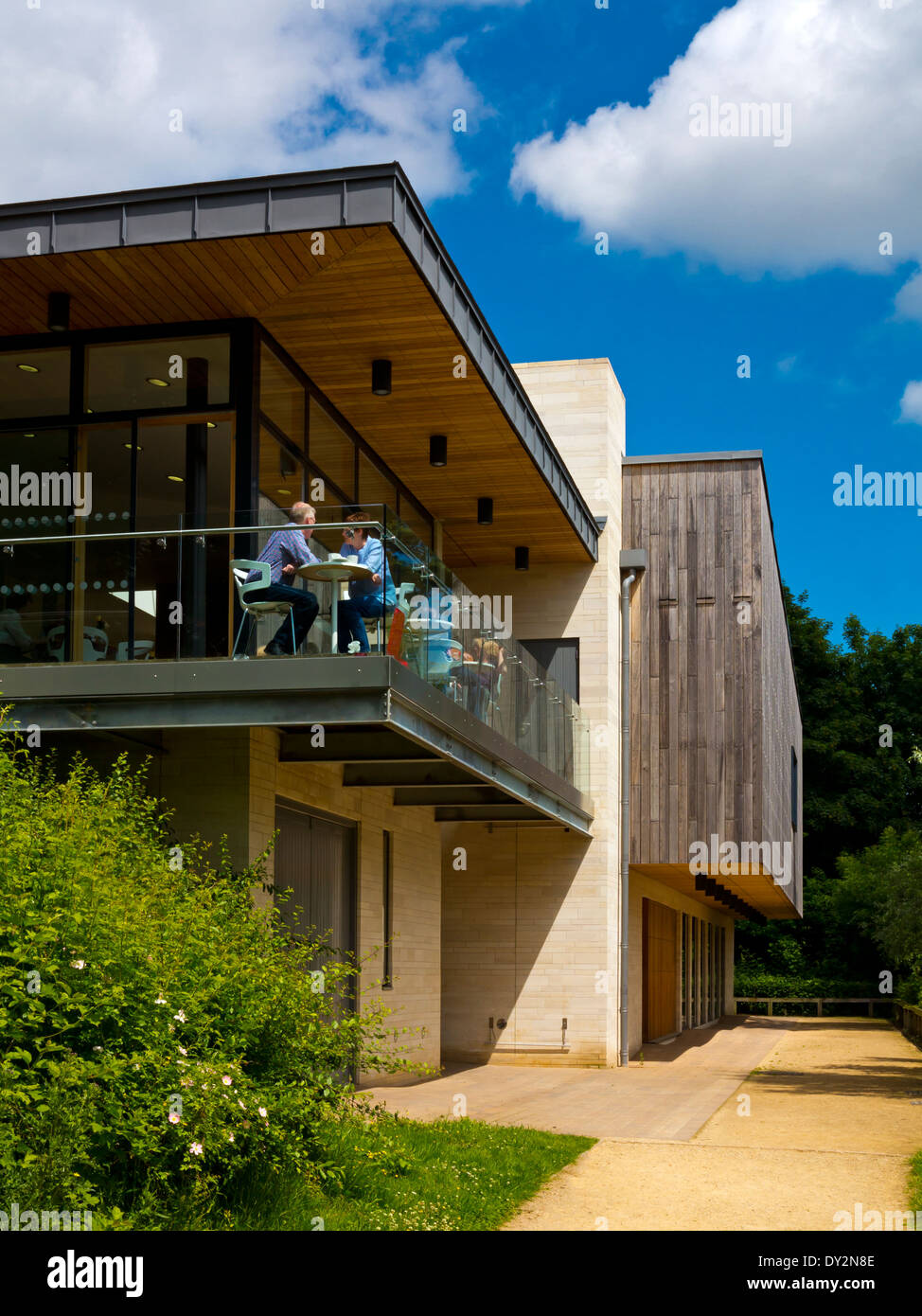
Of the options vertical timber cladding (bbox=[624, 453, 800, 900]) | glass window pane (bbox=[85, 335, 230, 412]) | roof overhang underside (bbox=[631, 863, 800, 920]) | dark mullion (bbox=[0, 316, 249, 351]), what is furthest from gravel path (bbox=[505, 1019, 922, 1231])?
dark mullion (bbox=[0, 316, 249, 351])

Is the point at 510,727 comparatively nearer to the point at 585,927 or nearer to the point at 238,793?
the point at 238,793

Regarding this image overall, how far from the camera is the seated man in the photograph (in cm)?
1067

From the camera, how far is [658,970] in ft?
97.6

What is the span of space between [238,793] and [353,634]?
234 centimetres

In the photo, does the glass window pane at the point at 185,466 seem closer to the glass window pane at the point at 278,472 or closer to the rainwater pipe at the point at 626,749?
the glass window pane at the point at 278,472

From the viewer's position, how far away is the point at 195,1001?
7410 millimetres

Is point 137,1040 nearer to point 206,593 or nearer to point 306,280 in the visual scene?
point 206,593

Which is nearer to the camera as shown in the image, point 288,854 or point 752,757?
point 288,854

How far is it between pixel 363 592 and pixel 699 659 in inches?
523

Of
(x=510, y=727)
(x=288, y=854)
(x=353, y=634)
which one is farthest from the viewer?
(x=510, y=727)

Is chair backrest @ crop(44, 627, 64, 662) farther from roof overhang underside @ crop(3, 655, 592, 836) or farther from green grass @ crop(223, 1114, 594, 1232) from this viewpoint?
green grass @ crop(223, 1114, 594, 1232)

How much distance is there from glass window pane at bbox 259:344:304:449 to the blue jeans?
123 inches

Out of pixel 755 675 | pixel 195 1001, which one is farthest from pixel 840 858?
pixel 195 1001
